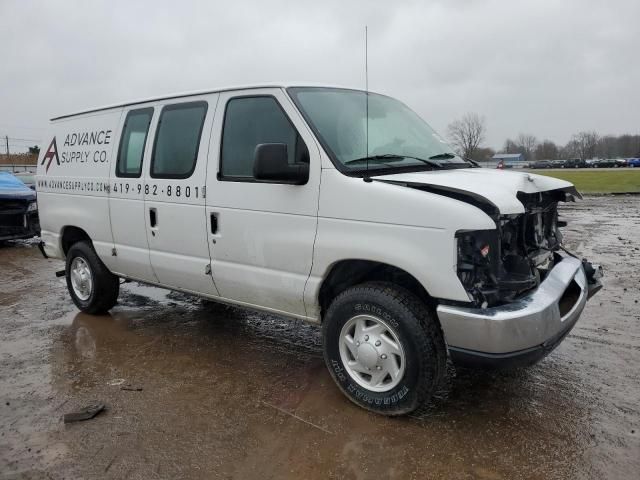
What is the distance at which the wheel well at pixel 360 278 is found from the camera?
11.6 ft

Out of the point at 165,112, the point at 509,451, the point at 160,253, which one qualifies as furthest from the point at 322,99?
the point at 509,451

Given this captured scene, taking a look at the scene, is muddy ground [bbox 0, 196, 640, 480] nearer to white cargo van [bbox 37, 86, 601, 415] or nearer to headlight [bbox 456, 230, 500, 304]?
white cargo van [bbox 37, 86, 601, 415]

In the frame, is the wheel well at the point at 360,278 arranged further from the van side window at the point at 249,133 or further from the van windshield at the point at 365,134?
Result: the van side window at the point at 249,133

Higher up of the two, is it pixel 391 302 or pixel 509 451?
pixel 391 302

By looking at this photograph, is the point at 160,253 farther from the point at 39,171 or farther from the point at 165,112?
the point at 39,171

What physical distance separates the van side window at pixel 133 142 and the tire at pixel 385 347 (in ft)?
8.42

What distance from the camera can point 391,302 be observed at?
10.9 feet

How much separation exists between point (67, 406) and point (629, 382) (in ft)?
13.5

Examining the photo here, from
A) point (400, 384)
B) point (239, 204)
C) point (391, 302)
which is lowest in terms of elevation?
point (400, 384)

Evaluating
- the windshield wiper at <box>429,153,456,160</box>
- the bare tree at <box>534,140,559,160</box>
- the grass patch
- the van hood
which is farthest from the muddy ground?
the bare tree at <box>534,140,559,160</box>

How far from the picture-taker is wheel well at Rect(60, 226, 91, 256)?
6027 mm

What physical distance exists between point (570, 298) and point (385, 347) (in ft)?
4.42

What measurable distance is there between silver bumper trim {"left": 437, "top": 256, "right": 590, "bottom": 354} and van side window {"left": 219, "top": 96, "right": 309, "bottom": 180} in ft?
5.15

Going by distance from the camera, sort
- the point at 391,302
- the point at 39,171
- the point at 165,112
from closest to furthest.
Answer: the point at 391,302, the point at 165,112, the point at 39,171
